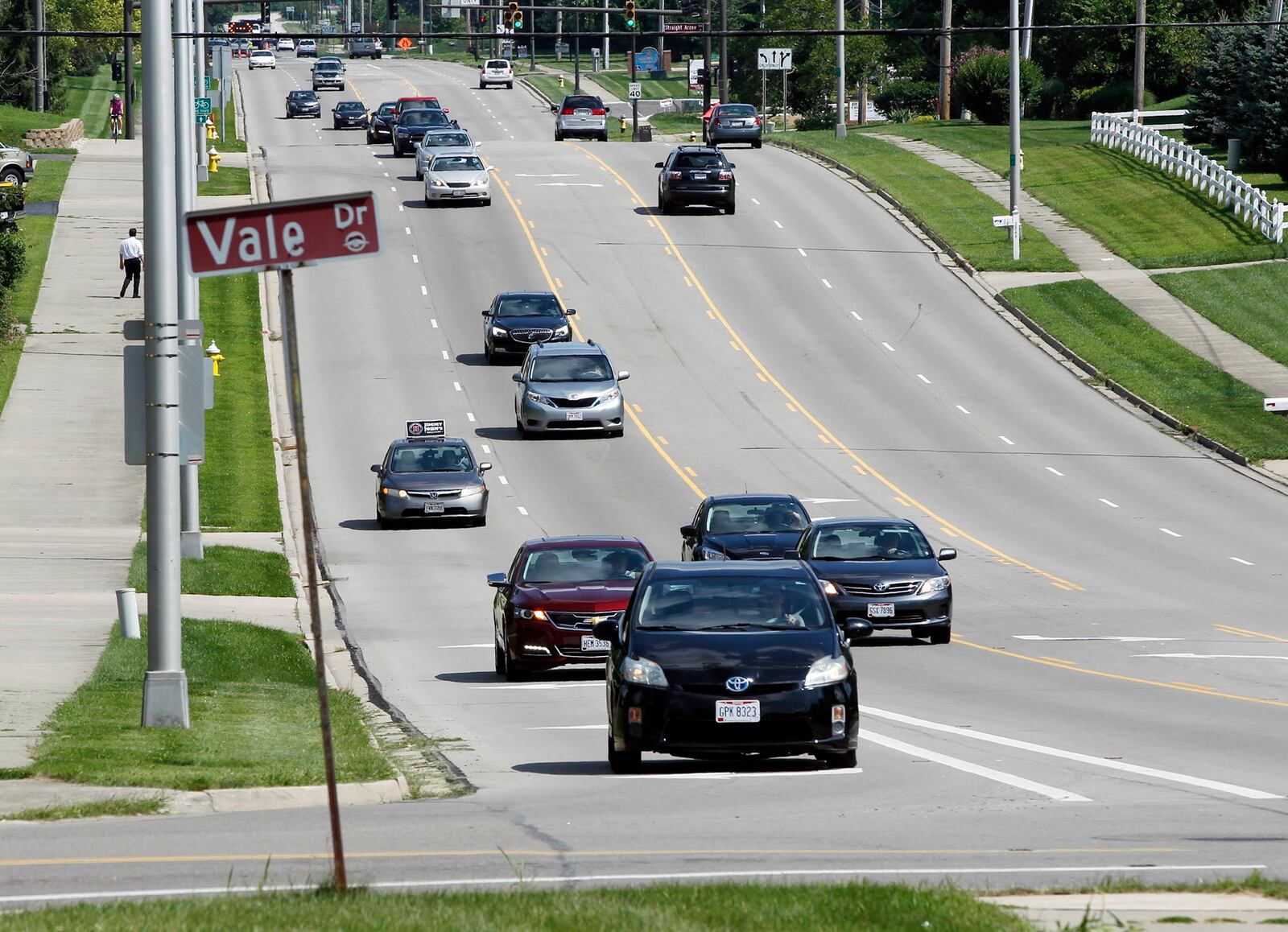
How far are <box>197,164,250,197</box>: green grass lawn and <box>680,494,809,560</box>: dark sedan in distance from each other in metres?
41.3

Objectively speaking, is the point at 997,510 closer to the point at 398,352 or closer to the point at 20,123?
the point at 398,352

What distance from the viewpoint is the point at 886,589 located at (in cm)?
2405

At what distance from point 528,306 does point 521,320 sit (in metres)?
0.41

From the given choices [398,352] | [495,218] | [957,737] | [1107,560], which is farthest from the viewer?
[495,218]

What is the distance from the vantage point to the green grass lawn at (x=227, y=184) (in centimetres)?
6869

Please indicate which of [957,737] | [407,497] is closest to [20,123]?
[407,497]

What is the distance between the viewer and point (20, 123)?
8569 centimetres

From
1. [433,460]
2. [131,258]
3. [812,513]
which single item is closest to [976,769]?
[812,513]

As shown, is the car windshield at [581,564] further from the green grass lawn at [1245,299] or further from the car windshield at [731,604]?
the green grass lawn at [1245,299]

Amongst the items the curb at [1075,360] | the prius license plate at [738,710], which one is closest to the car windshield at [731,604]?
the prius license plate at [738,710]

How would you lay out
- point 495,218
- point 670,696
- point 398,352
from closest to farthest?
point 670,696, point 398,352, point 495,218

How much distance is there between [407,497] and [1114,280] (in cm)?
2700

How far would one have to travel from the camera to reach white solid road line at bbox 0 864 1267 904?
977 centimetres

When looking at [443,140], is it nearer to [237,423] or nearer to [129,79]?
[129,79]
